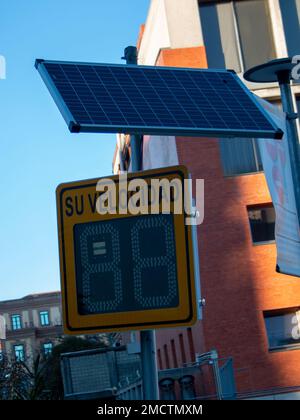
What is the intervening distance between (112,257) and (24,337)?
108 meters

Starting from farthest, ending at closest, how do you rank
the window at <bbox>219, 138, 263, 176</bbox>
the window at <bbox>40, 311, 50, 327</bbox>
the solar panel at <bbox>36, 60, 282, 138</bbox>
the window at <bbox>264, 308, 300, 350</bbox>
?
the window at <bbox>40, 311, 50, 327</bbox> → the window at <bbox>219, 138, 263, 176</bbox> → the window at <bbox>264, 308, 300, 350</bbox> → the solar panel at <bbox>36, 60, 282, 138</bbox>

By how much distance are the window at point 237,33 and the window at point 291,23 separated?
1.84 feet

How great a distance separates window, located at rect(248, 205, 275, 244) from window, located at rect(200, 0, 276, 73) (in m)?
5.22

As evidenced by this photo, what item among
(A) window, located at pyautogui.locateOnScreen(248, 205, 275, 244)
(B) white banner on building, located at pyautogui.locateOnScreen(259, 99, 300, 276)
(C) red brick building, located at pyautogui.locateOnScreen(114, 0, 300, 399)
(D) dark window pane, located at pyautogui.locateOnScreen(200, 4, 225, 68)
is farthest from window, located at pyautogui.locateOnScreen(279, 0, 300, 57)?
(B) white banner on building, located at pyautogui.locateOnScreen(259, 99, 300, 276)

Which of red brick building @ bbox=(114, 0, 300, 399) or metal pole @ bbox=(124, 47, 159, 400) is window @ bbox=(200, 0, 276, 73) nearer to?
red brick building @ bbox=(114, 0, 300, 399)

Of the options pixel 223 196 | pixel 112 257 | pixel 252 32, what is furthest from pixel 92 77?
pixel 252 32

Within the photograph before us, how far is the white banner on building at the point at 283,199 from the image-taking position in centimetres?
1257

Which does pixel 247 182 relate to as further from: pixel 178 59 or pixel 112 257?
pixel 112 257

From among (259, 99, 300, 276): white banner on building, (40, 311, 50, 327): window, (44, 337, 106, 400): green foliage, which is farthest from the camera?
(40, 311, 50, 327): window

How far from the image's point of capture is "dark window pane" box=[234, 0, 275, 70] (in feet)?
109

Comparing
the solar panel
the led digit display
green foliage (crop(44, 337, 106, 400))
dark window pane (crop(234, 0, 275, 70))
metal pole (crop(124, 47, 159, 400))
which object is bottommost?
metal pole (crop(124, 47, 159, 400))

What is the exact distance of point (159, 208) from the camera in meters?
5.88

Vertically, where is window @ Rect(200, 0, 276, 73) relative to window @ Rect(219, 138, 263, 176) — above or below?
above

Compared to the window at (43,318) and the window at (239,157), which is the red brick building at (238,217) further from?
the window at (43,318)
